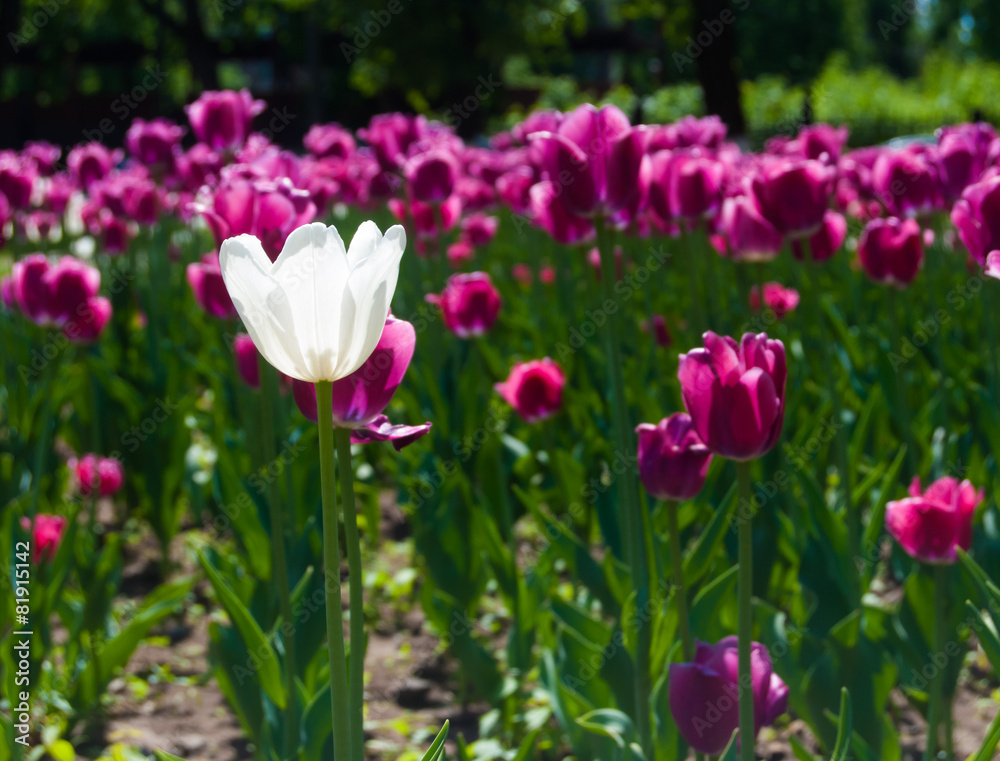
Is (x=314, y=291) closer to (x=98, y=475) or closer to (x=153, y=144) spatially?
(x=98, y=475)

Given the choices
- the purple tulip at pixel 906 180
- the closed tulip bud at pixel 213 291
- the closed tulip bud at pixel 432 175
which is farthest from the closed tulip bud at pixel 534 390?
the closed tulip bud at pixel 432 175

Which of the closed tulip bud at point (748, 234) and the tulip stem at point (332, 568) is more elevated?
the closed tulip bud at point (748, 234)

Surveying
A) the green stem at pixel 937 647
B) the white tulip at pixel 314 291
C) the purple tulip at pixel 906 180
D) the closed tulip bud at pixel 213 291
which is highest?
the purple tulip at pixel 906 180

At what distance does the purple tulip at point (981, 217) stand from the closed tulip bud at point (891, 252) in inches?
31.3

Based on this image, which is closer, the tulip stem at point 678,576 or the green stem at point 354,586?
the green stem at point 354,586

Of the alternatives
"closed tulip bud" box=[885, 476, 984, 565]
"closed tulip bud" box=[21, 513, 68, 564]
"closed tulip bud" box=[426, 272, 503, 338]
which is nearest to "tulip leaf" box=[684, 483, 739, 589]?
"closed tulip bud" box=[885, 476, 984, 565]

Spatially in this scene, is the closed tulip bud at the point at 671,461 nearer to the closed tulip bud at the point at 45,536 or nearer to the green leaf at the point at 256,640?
the green leaf at the point at 256,640

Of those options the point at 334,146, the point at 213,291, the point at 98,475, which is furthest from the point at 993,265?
the point at 334,146

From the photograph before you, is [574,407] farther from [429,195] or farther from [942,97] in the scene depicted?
[942,97]

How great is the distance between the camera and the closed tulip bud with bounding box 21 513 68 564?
2.15 m

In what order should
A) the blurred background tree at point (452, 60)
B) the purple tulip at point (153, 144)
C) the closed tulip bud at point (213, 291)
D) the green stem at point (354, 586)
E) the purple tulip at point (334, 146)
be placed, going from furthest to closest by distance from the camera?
the blurred background tree at point (452, 60), the purple tulip at point (334, 146), the purple tulip at point (153, 144), the closed tulip bud at point (213, 291), the green stem at point (354, 586)

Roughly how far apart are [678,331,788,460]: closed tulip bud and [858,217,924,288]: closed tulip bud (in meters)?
1.41

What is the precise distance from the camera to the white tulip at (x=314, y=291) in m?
0.82

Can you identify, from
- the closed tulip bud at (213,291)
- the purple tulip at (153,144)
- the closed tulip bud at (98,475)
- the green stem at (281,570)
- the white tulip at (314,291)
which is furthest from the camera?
the purple tulip at (153,144)
